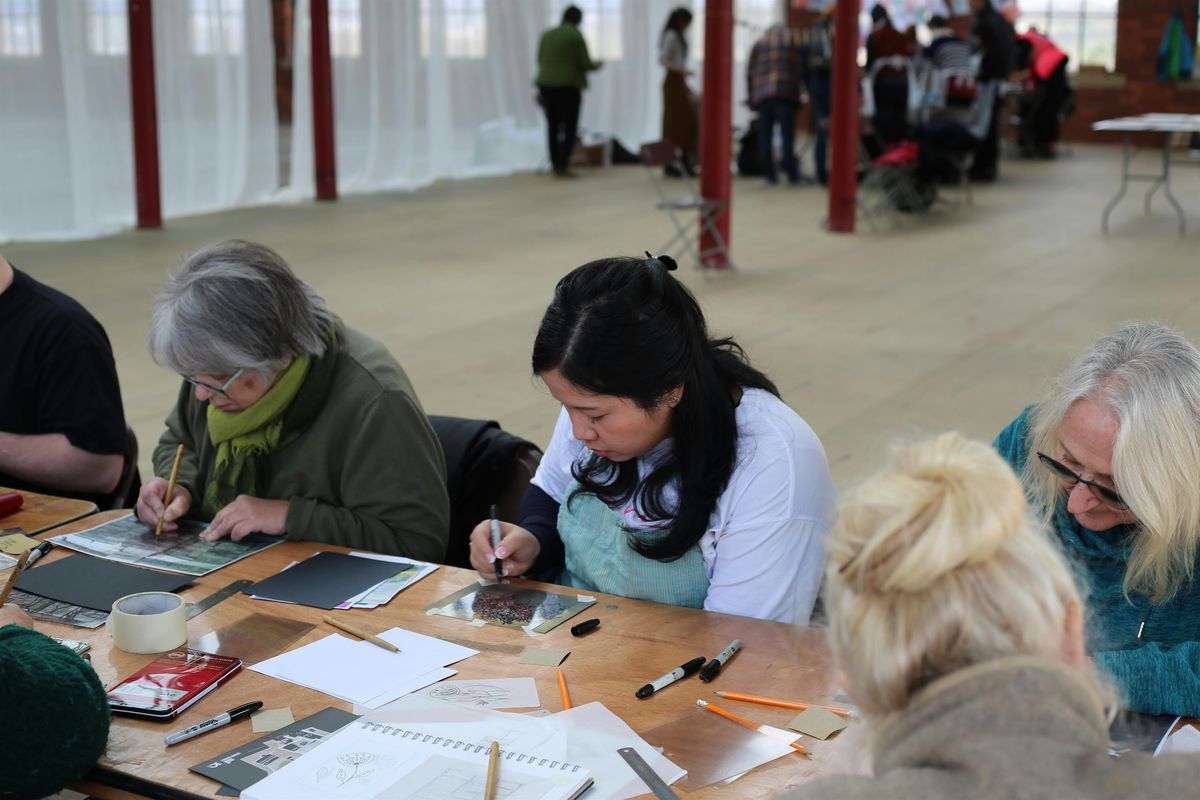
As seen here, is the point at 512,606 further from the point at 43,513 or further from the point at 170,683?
the point at 43,513

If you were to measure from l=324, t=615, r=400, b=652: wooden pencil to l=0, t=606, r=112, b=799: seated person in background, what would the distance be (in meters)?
0.46

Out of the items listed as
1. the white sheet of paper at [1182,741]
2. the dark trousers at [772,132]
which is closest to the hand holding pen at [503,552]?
the white sheet of paper at [1182,741]

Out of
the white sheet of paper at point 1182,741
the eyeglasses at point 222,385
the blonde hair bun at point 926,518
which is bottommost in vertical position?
Answer: the white sheet of paper at point 1182,741

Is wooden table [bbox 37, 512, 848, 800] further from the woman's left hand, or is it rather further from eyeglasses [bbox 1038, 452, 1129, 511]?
eyeglasses [bbox 1038, 452, 1129, 511]

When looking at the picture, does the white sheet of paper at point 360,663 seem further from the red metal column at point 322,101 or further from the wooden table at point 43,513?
the red metal column at point 322,101

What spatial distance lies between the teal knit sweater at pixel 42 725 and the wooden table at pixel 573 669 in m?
0.07

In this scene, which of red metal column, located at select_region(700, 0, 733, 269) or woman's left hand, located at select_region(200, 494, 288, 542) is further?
red metal column, located at select_region(700, 0, 733, 269)

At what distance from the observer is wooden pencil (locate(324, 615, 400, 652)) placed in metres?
2.01

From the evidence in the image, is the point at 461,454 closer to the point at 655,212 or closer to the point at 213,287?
the point at 213,287

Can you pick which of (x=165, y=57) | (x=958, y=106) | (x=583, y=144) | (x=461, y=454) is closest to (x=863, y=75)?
(x=958, y=106)

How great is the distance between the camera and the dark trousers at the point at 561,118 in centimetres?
1377

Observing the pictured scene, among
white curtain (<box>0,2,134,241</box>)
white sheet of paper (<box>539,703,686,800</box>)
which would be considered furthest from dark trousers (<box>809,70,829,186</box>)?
white sheet of paper (<box>539,703,686,800</box>)

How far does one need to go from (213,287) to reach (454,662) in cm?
98

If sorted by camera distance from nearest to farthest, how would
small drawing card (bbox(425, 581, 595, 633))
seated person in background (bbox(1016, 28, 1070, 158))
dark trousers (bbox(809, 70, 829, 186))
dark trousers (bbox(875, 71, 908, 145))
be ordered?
1. small drawing card (bbox(425, 581, 595, 633))
2. dark trousers (bbox(875, 71, 908, 145))
3. dark trousers (bbox(809, 70, 829, 186))
4. seated person in background (bbox(1016, 28, 1070, 158))
